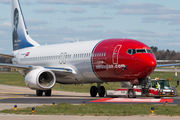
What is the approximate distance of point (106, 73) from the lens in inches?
1109

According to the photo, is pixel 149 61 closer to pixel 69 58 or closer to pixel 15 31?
pixel 69 58

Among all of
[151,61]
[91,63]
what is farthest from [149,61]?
[91,63]

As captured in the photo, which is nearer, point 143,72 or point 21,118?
point 21,118

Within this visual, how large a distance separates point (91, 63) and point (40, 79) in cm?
517

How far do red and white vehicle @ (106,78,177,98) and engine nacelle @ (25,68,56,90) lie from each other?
5119 millimetres

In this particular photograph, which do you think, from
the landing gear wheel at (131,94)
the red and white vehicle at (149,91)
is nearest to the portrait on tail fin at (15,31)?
the red and white vehicle at (149,91)

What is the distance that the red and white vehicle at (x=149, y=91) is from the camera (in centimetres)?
2725

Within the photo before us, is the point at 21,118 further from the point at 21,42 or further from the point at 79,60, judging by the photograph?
the point at 21,42

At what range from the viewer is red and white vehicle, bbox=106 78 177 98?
89.4 ft

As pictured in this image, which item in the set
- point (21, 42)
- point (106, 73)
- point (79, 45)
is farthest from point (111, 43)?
point (21, 42)

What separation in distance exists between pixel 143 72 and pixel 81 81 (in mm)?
7470

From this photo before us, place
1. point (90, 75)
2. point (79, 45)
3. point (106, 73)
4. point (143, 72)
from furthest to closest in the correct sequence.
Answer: point (79, 45)
point (90, 75)
point (106, 73)
point (143, 72)

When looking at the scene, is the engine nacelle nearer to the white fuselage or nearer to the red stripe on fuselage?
the white fuselage

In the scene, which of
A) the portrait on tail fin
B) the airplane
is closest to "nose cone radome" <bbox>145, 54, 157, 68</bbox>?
the airplane
